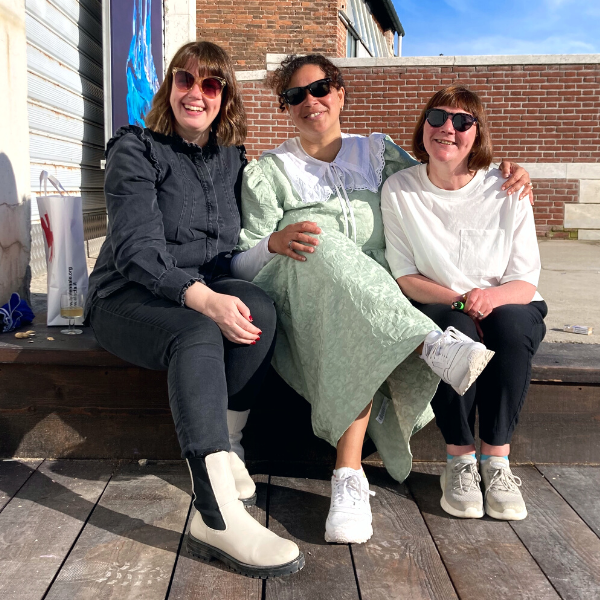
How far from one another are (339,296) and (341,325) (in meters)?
0.09

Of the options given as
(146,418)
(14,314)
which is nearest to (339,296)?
(146,418)

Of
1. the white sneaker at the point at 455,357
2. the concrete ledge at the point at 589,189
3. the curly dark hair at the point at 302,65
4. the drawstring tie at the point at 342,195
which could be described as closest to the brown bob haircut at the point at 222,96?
the curly dark hair at the point at 302,65

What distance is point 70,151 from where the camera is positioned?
18.3 feet

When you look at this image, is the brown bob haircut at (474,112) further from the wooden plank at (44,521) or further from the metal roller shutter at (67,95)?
the metal roller shutter at (67,95)

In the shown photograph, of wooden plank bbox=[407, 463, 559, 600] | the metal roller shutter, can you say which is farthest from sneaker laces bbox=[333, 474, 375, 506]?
the metal roller shutter

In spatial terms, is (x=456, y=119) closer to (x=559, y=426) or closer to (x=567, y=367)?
(x=567, y=367)

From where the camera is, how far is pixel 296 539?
1.99 m

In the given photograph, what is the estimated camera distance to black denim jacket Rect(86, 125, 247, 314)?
7.02 feet

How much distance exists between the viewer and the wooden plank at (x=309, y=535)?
1724 millimetres

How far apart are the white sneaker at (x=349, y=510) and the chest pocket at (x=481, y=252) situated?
0.84 meters

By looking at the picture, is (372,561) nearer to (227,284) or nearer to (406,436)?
(406,436)

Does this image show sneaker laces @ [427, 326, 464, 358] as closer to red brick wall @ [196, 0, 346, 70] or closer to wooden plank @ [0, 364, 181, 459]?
wooden plank @ [0, 364, 181, 459]

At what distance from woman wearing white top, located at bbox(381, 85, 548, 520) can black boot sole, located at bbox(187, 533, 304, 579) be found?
2.04ft

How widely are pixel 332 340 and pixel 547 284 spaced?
12.2 feet
